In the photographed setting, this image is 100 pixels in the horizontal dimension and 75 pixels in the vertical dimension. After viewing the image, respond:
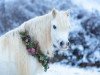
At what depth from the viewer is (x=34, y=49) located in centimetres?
379

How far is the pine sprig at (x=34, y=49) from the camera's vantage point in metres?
3.71

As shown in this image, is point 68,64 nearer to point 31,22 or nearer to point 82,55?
point 82,55

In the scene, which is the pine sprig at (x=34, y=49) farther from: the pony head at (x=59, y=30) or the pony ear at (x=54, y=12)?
the pony ear at (x=54, y=12)

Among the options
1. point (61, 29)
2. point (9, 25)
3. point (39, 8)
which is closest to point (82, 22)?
point (39, 8)

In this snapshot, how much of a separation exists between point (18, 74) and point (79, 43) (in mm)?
1703

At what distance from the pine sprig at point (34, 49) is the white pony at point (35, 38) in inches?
1.3

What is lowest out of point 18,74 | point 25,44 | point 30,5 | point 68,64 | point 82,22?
A: point 18,74

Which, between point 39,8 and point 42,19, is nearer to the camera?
point 42,19

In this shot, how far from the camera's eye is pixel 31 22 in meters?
3.70

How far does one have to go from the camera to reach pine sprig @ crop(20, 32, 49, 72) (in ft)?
12.2

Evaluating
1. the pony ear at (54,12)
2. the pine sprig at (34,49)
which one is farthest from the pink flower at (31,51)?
the pony ear at (54,12)

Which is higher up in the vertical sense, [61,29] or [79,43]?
[79,43]

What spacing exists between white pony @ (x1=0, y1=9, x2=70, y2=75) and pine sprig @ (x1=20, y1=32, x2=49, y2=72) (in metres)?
0.03

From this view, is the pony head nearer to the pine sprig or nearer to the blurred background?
the pine sprig
